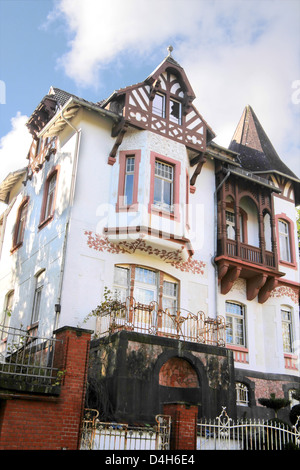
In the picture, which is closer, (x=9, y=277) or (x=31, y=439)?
(x=31, y=439)

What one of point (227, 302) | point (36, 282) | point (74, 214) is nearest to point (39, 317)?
point (36, 282)

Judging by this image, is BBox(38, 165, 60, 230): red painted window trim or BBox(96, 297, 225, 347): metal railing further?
BBox(38, 165, 60, 230): red painted window trim

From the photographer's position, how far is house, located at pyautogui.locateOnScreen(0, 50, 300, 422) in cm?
1513

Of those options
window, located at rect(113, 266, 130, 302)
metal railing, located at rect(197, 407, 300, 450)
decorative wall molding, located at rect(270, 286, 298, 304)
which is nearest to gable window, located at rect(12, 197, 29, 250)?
window, located at rect(113, 266, 130, 302)

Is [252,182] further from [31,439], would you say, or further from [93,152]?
[31,439]

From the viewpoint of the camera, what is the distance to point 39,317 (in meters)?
17.3

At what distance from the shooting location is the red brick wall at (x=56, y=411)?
967 cm

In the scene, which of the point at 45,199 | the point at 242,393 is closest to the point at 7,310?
the point at 45,199

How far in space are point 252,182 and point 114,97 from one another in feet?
22.7

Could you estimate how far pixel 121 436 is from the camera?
10789mm

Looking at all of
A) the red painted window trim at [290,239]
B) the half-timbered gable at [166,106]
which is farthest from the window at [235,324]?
the half-timbered gable at [166,106]

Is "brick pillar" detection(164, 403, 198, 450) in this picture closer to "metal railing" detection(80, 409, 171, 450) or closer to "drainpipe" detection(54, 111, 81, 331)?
"metal railing" detection(80, 409, 171, 450)

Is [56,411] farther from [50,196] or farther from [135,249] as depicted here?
[50,196]

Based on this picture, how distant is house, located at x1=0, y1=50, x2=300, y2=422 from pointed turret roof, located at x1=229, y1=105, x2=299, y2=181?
98 cm
